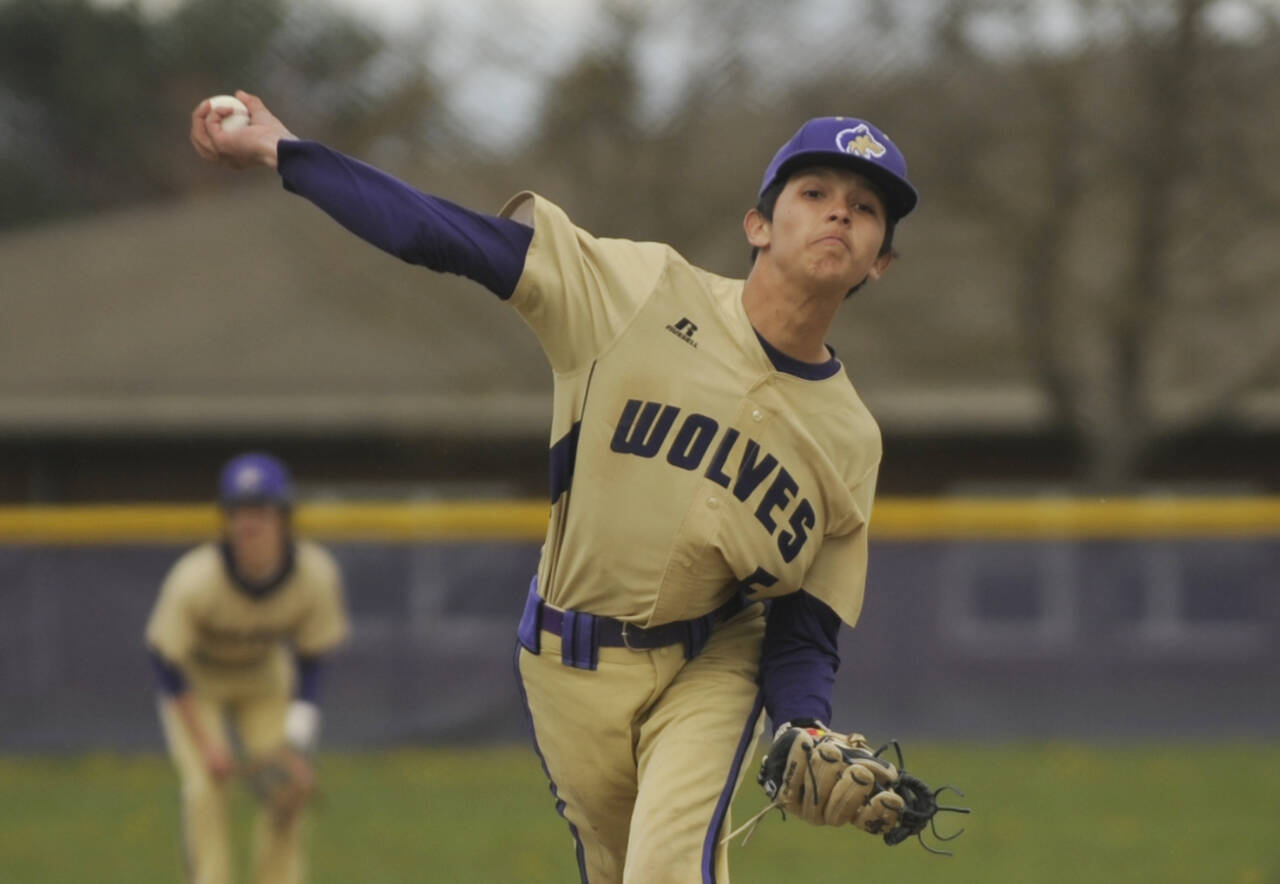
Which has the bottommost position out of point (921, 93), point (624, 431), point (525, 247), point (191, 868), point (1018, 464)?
point (191, 868)

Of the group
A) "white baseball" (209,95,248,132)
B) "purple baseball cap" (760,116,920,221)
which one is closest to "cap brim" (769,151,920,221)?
"purple baseball cap" (760,116,920,221)

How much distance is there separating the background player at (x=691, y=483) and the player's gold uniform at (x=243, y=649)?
12.6 feet

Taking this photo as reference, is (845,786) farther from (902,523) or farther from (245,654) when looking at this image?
(902,523)

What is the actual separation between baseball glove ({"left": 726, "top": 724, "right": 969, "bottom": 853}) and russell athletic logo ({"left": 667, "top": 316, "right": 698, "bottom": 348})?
89 centimetres

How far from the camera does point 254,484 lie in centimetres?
793

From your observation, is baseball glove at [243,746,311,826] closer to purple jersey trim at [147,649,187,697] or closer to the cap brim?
purple jersey trim at [147,649,187,697]

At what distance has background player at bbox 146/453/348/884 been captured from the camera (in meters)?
7.81

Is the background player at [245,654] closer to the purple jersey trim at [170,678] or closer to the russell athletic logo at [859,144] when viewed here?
the purple jersey trim at [170,678]

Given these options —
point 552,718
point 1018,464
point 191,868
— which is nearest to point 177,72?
point 1018,464

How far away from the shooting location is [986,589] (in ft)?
42.1

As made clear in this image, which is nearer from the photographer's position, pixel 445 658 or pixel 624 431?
pixel 624 431

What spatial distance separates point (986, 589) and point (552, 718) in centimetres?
880

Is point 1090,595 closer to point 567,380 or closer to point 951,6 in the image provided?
point 951,6

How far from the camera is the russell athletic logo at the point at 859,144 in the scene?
4.09m
